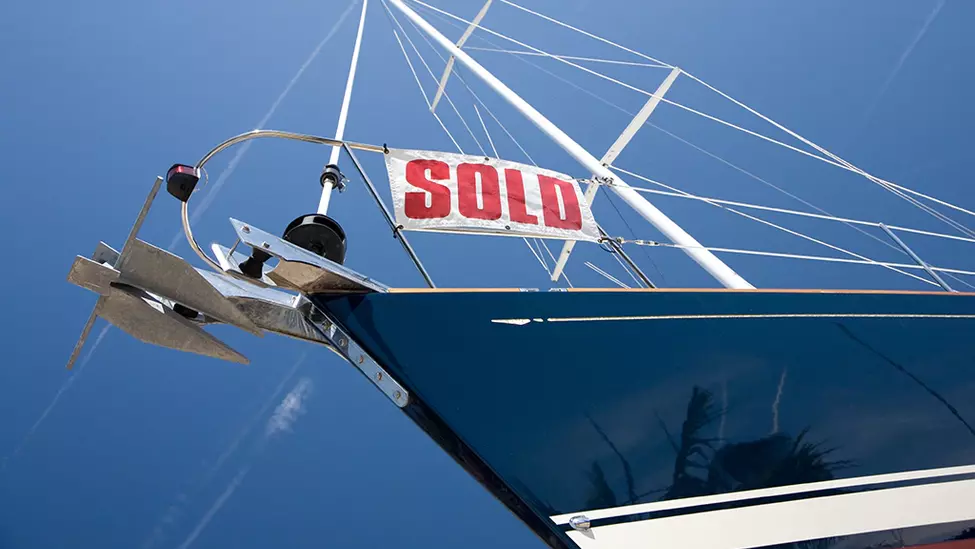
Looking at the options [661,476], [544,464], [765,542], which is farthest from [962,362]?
[544,464]

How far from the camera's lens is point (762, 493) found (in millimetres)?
3043

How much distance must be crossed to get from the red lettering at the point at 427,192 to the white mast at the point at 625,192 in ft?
6.01

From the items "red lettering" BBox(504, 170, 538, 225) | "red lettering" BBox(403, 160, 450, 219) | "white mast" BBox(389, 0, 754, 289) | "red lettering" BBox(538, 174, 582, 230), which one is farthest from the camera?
"white mast" BBox(389, 0, 754, 289)

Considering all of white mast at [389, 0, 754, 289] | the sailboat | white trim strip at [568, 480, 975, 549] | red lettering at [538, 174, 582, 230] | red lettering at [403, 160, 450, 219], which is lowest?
white trim strip at [568, 480, 975, 549]

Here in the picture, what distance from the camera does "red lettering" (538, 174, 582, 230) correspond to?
12.7 ft

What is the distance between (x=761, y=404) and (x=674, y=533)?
804 millimetres

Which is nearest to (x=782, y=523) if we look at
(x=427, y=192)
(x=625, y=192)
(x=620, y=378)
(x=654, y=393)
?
(x=654, y=393)

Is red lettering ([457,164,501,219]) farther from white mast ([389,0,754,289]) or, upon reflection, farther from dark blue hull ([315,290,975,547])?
white mast ([389,0,754,289])

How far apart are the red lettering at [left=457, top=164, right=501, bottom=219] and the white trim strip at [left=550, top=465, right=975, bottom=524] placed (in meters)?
1.68

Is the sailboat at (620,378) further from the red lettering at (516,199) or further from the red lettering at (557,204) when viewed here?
the red lettering at (557,204)

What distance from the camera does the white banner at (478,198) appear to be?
351 cm

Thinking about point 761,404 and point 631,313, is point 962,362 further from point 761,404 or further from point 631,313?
point 631,313

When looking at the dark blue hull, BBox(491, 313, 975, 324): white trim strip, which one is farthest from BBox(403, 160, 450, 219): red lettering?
BBox(491, 313, 975, 324): white trim strip

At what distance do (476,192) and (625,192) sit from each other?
2.92 metres
